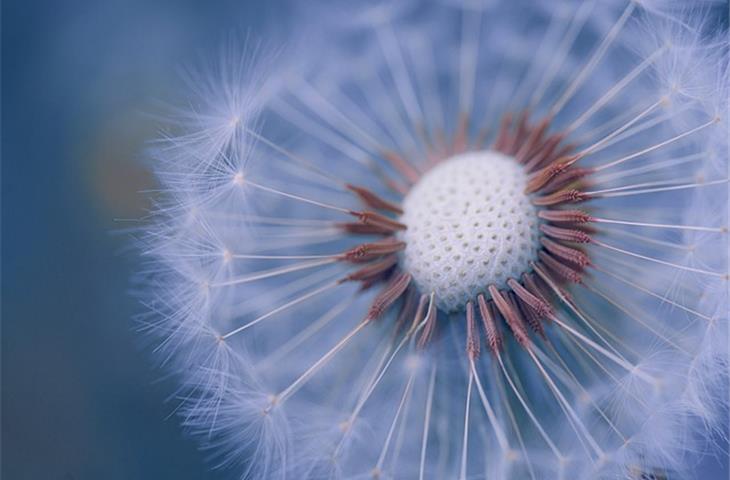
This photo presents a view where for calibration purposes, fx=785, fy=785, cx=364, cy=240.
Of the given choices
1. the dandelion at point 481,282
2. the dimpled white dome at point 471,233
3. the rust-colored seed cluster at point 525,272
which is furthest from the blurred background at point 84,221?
the dimpled white dome at point 471,233

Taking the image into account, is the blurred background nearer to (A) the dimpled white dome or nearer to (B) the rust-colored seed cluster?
(B) the rust-colored seed cluster

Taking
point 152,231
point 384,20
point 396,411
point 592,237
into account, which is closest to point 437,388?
point 396,411

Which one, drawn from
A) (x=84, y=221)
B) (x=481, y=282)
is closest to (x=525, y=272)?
(x=481, y=282)

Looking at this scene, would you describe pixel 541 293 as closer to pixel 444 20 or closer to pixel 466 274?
pixel 466 274

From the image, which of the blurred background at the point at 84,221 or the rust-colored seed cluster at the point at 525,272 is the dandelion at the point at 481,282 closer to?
the rust-colored seed cluster at the point at 525,272

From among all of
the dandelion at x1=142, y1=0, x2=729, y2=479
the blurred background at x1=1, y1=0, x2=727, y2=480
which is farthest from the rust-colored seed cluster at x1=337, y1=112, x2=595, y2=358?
the blurred background at x1=1, y1=0, x2=727, y2=480

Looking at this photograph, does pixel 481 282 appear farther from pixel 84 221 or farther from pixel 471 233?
pixel 84 221
